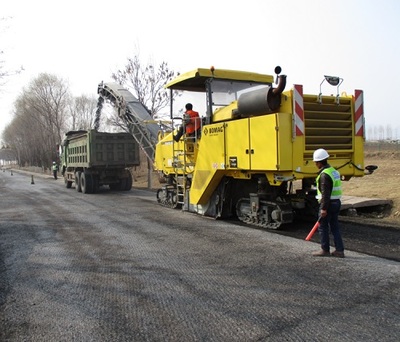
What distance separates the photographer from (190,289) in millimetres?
4648

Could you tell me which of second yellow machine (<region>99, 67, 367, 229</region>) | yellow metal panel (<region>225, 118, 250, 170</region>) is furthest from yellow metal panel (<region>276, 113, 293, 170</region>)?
yellow metal panel (<region>225, 118, 250, 170</region>)

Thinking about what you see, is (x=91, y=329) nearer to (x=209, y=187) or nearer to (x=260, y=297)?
(x=260, y=297)

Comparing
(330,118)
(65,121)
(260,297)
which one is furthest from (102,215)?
(65,121)

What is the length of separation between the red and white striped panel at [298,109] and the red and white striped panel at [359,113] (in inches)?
54.3

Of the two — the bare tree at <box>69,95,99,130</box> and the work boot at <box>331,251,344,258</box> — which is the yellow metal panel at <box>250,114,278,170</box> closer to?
the work boot at <box>331,251,344,258</box>

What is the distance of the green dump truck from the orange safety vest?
27.6 ft

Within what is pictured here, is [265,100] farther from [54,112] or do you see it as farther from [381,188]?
[54,112]

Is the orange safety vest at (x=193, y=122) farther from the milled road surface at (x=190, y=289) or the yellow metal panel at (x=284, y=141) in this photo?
the yellow metal panel at (x=284, y=141)

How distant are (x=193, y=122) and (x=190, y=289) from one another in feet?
18.0

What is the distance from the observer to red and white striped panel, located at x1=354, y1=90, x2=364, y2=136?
303 inches

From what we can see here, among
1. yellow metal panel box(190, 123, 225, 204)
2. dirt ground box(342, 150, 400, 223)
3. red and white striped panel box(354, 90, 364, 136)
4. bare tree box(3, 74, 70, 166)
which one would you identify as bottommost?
dirt ground box(342, 150, 400, 223)

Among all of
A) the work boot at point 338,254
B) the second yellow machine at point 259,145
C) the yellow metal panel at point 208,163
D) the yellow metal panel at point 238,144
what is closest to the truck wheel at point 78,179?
the second yellow machine at point 259,145

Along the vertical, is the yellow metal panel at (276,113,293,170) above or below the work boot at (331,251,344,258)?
above

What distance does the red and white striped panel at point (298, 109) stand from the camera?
6980 mm
